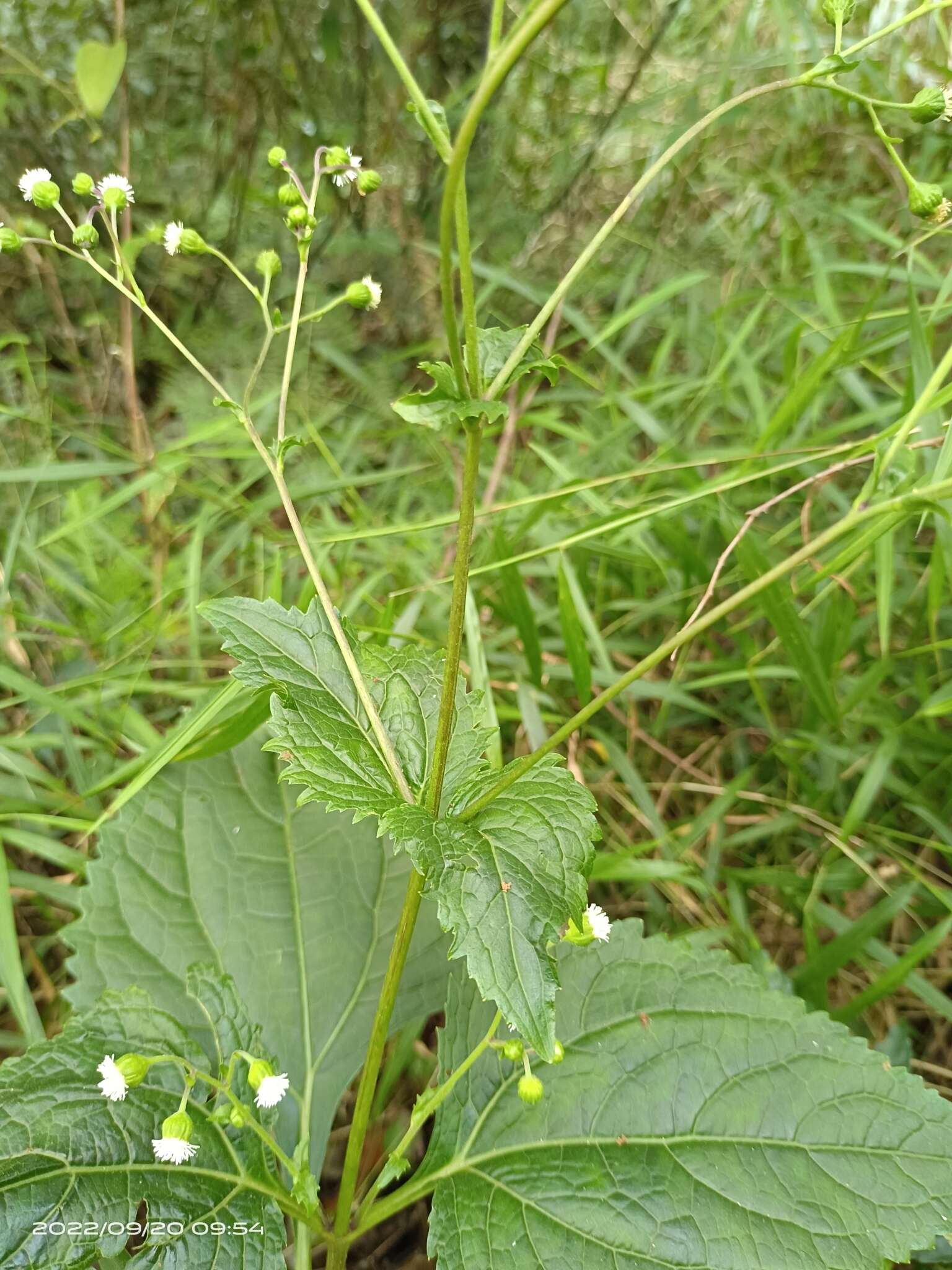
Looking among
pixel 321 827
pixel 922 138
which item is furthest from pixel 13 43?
pixel 922 138

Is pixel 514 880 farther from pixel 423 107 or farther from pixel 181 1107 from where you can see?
pixel 423 107

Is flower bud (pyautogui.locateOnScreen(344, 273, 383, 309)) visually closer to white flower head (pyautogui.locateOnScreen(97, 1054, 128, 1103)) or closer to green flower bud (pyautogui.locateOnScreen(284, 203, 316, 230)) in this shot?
green flower bud (pyautogui.locateOnScreen(284, 203, 316, 230))

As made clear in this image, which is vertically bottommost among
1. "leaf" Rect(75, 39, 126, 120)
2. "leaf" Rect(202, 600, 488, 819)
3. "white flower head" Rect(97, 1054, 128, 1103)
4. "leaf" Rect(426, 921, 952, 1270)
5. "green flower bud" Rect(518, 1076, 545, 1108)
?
"leaf" Rect(426, 921, 952, 1270)

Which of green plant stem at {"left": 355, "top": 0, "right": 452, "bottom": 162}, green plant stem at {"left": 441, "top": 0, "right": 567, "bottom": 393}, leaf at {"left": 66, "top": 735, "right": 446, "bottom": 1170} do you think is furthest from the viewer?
leaf at {"left": 66, "top": 735, "right": 446, "bottom": 1170}

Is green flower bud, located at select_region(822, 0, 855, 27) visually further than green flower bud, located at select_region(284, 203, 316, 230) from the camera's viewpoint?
No

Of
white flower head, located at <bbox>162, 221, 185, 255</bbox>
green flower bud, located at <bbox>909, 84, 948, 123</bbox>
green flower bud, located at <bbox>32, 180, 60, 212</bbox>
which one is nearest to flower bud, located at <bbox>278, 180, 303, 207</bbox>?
white flower head, located at <bbox>162, 221, 185, 255</bbox>

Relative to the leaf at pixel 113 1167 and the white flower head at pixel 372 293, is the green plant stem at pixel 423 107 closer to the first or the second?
the white flower head at pixel 372 293

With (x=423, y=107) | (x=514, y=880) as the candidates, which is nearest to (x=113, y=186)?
(x=423, y=107)

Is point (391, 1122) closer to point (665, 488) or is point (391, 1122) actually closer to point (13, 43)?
point (665, 488)

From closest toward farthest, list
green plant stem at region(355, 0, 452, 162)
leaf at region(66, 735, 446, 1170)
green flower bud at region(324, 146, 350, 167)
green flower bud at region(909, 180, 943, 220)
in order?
green plant stem at region(355, 0, 452, 162)
green flower bud at region(909, 180, 943, 220)
green flower bud at region(324, 146, 350, 167)
leaf at region(66, 735, 446, 1170)
